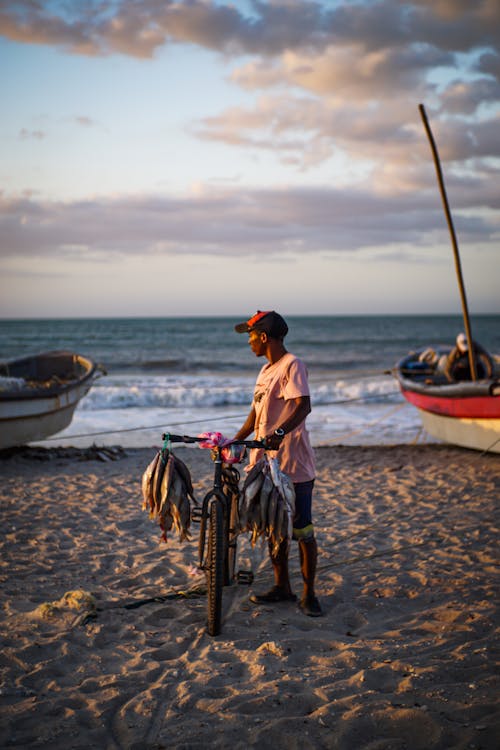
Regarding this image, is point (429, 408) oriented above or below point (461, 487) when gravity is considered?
above

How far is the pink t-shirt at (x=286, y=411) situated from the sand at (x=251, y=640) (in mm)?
1104

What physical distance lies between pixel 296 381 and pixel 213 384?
2105cm

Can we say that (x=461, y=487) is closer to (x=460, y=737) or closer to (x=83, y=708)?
(x=460, y=737)

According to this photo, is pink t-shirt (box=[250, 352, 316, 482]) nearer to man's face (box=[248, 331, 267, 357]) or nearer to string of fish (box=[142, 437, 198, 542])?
man's face (box=[248, 331, 267, 357])

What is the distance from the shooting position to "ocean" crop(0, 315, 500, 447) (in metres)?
13.0

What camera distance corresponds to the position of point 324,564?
523 cm

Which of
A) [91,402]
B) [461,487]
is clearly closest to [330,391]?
[91,402]

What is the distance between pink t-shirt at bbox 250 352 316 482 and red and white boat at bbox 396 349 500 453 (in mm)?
5608

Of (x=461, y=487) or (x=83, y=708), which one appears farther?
→ (x=461, y=487)

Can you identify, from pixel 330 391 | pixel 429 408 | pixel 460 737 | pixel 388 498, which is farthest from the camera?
pixel 330 391

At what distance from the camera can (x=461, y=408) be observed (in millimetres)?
9422

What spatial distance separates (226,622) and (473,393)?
20.6 feet

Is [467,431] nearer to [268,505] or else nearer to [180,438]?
[268,505]

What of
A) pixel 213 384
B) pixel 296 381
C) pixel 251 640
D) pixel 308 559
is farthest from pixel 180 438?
pixel 213 384
